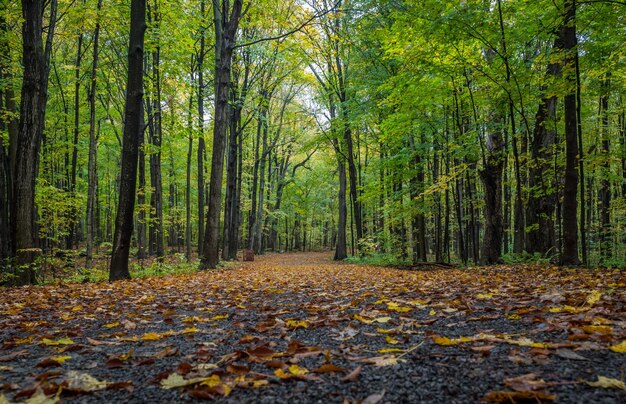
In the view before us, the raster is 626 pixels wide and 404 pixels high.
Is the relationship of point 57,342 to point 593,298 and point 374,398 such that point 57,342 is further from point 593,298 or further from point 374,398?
point 593,298

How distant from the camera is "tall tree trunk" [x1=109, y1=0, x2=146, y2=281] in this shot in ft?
23.0

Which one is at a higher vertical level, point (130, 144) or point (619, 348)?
point (130, 144)

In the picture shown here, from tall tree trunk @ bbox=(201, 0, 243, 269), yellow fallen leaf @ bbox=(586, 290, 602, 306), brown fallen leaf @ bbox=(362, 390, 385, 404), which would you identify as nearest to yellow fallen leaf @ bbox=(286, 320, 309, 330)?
brown fallen leaf @ bbox=(362, 390, 385, 404)

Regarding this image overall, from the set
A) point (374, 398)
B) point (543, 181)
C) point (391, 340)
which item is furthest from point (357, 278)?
point (543, 181)

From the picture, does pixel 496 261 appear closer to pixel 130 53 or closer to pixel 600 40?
pixel 600 40

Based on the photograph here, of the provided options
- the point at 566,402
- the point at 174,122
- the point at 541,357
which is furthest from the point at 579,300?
the point at 174,122

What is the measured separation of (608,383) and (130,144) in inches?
311

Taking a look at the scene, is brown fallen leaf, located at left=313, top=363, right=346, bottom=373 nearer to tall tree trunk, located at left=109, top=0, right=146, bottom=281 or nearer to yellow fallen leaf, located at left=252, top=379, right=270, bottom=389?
yellow fallen leaf, located at left=252, top=379, right=270, bottom=389

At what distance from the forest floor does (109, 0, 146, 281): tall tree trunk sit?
2.97 meters

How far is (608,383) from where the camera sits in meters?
1.41

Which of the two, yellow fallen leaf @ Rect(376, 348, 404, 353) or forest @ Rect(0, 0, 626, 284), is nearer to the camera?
yellow fallen leaf @ Rect(376, 348, 404, 353)

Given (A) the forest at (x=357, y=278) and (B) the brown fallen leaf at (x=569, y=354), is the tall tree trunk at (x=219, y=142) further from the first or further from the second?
(B) the brown fallen leaf at (x=569, y=354)

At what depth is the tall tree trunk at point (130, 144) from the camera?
7008 mm

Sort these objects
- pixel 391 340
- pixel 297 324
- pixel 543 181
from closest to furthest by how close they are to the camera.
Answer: pixel 391 340 → pixel 297 324 → pixel 543 181
